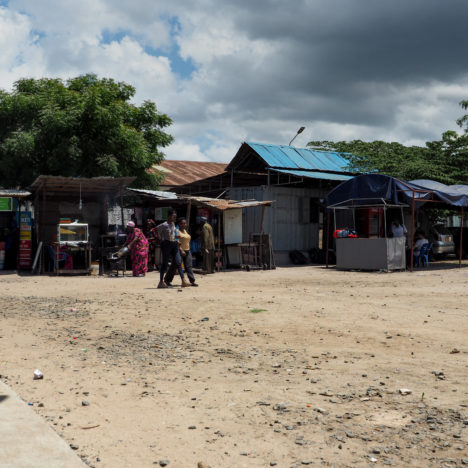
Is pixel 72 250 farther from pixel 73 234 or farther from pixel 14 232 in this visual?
pixel 14 232

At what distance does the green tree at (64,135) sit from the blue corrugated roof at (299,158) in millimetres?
4909

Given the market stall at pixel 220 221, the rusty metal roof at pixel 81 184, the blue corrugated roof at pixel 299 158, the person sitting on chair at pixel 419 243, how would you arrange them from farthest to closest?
the blue corrugated roof at pixel 299 158
the person sitting on chair at pixel 419 243
the market stall at pixel 220 221
the rusty metal roof at pixel 81 184

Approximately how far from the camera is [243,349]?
21.7 feet

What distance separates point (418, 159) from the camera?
2611cm

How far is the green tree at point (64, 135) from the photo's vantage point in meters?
21.2

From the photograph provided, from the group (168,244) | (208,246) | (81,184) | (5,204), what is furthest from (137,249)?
(5,204)

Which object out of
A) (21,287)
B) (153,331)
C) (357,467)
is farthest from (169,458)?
(21,287)

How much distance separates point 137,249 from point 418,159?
594 inches

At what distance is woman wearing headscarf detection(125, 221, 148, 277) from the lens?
1667cm

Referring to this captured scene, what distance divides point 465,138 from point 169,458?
25.5m

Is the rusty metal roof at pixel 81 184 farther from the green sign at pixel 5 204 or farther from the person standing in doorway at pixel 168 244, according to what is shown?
the person standing in doorway at pixel 168 244

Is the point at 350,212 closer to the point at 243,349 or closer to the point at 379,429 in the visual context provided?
the point at 243,349

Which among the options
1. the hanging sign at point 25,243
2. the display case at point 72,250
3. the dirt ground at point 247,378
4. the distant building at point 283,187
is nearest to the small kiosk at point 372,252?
the distant building at point 283,187

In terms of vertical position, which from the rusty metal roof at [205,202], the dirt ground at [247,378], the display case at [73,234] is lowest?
the dirt ground at [247,378]
